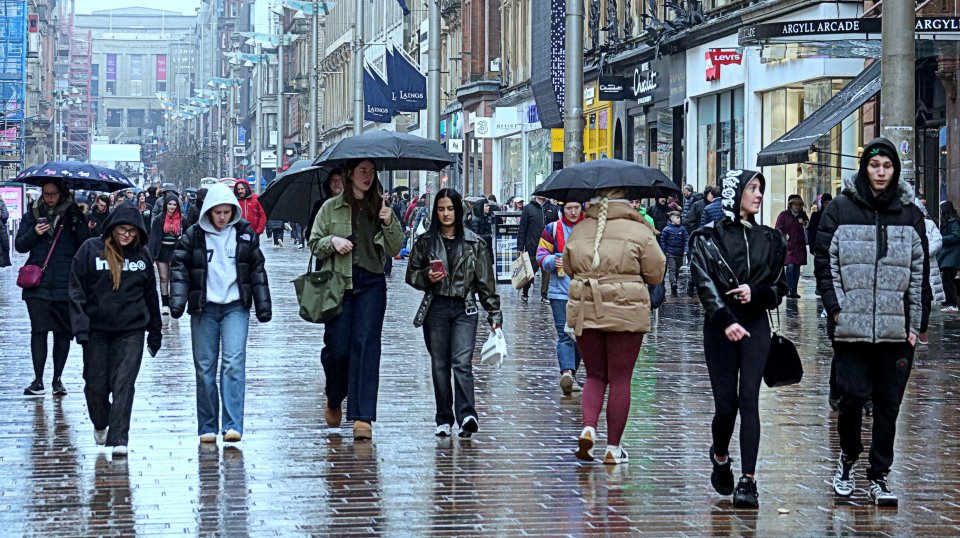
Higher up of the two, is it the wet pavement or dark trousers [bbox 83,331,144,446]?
dark trousers [bbox 83,331,144,446]

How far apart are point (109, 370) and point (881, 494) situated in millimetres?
4640

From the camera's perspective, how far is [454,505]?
27.7 ft

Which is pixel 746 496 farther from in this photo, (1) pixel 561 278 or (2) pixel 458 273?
(1) pixel 561 278

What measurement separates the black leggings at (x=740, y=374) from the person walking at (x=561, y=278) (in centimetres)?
435

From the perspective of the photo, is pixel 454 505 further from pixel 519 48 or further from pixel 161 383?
pixel 519 48

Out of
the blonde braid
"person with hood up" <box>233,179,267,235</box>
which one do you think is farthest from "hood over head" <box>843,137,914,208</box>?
"person with hood up" <box>233,179,267,235</box>

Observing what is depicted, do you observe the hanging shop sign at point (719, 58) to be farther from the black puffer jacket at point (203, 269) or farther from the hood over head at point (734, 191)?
the hood over head at point (734, 191)

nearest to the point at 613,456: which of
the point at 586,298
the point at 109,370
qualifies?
the point at 586,298

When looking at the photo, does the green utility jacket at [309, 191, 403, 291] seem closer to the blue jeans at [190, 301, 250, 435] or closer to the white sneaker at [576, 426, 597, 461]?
the blue jeans at [190, 301, 250, 435]

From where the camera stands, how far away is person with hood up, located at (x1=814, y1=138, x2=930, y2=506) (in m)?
8.41

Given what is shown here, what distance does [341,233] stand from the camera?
10.7 m

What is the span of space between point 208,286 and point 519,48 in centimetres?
4107

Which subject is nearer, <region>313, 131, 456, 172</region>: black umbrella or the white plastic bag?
<region>313, 131, 456, 172</region>: black umbrella

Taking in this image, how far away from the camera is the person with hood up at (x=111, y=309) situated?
1022 centimetres
